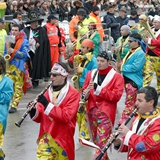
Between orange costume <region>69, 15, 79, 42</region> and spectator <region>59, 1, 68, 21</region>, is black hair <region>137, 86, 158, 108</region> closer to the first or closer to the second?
orange costume <region>69, 15, 79, 42</region>

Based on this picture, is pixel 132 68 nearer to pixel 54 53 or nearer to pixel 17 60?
pixel 17 60

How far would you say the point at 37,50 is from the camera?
1546 centimetres

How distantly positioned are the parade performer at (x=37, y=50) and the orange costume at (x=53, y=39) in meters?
0.35

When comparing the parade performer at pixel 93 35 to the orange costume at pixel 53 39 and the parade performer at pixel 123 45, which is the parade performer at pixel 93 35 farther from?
the parade performer at pixel 123 45

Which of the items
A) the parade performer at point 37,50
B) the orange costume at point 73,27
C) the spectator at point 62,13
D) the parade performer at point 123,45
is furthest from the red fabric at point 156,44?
the spectator at point 62,13

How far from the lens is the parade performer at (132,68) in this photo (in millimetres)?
10977

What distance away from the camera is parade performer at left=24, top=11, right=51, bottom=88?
48.9ft

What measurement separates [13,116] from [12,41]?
1503 mm

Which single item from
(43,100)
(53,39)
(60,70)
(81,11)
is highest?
(60,70)

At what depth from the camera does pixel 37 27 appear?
49.3 ft

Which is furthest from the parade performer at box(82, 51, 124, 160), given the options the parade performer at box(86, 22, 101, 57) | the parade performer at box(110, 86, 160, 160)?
the parade performer at box(86, 22, 101, 57)

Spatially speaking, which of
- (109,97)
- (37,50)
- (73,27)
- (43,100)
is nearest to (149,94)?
(43,100)

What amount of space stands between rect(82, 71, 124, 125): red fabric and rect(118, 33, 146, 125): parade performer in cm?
258

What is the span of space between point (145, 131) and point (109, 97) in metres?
2.14
